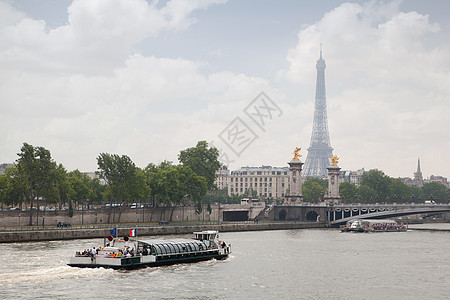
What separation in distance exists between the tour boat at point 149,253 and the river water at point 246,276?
3.44 feet

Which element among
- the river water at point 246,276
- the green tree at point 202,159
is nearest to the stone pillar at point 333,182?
the green tree at point 202,159

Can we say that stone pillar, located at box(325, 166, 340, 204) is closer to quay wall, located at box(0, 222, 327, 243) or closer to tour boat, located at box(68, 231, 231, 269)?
quay wall, located at box(0, 222, 327, 243)

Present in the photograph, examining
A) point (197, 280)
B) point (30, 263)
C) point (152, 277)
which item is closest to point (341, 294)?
point (197, 280)

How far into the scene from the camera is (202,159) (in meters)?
154

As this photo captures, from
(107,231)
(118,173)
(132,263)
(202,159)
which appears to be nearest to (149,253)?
(132,263)

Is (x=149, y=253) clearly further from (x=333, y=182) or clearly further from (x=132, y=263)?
(x=333, y=182)

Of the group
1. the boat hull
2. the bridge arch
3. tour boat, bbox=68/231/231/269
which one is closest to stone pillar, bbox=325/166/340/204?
the bridge arch

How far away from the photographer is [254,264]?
229ft

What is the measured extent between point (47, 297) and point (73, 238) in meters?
46.9

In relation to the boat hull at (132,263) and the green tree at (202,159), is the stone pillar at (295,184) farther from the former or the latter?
the boat hull at (132,263)

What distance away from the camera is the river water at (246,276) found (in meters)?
51.6

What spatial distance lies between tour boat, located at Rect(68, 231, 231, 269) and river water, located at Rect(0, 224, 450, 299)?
105 cm

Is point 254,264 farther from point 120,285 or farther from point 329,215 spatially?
point 329,215

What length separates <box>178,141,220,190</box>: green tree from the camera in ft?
501
